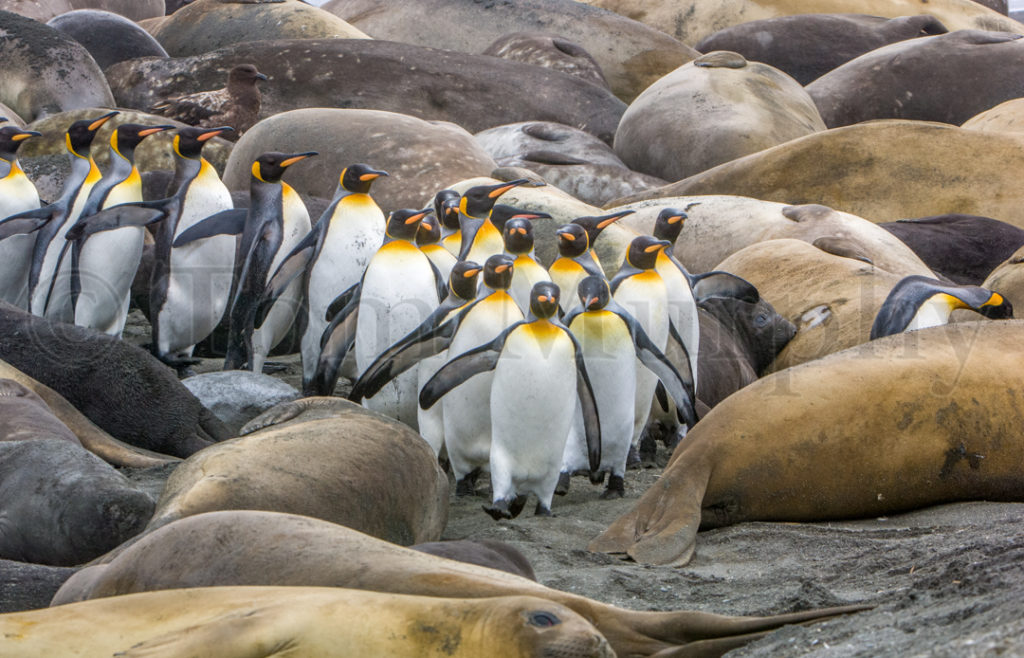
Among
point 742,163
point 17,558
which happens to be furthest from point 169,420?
point 742,163

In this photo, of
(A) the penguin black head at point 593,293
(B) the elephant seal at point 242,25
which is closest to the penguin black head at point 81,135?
(A) the penguin black head at point 593,293

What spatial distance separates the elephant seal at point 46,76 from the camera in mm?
11555

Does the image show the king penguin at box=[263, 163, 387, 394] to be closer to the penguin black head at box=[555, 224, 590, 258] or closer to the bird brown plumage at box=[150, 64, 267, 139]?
the penguin black head at box=[555, 224, 590, 258]

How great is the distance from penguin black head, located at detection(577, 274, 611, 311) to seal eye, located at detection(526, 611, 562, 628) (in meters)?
3.05

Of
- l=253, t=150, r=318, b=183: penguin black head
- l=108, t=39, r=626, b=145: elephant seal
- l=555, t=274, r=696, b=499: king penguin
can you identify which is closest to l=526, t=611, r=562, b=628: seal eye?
l=555, t=274, r=696, b=499: king penguin

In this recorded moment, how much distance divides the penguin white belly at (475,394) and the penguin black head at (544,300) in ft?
0.94

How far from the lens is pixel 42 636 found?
90.4 inches

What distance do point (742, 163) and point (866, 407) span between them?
5.39 metres

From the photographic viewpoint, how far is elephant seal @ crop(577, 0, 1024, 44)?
1758 centimetres

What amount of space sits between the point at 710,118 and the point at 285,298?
17.8 ft

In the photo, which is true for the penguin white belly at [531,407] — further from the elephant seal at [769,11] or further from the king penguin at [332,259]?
the elephant seal at [769,11]

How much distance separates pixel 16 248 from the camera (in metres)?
7.16

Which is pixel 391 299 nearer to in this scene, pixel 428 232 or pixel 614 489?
pixel 428 232

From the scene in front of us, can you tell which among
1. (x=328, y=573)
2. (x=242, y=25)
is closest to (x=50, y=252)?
(x=328, y=573)
